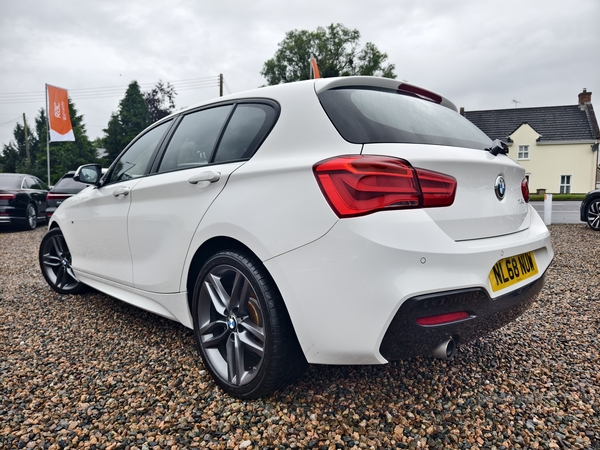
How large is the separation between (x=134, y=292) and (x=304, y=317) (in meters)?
1.59

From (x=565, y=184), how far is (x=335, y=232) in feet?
127

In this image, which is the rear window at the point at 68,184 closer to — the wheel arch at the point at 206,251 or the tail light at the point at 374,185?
the wheel arch at the point at 206,251

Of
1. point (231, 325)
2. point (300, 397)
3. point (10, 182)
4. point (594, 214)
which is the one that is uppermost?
point (10, 182)

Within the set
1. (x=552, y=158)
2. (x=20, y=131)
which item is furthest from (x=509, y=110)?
(x=20, y=131)

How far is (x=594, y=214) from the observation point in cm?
916

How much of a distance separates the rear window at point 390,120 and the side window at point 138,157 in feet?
4.84

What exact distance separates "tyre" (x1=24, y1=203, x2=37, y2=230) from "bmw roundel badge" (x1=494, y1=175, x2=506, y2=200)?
462 inches

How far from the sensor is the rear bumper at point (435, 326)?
161 cm

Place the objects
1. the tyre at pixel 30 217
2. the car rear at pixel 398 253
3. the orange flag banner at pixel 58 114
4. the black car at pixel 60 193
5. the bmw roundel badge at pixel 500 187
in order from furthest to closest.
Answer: the orange flag banner at pixel 58 114
the tyre at pixel 30 217
the black car at pixel 60 193
the bmw roundel badge at pixel 500 187
the car rear at pixel 398 253

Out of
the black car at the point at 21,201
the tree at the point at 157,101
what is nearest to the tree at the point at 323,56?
the tree at the point at 157,101

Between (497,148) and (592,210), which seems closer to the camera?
(497,148)

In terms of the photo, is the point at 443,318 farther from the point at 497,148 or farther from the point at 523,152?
the point at 523,152

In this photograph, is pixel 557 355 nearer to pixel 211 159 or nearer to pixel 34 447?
pixel 211 159

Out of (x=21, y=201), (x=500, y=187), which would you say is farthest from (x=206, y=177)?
(x=21, y=201)
